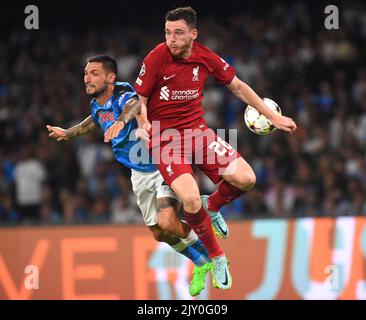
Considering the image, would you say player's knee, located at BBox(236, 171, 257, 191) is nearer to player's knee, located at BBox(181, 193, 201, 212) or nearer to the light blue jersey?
player's knee, located at BBox(181, 193, 201, 212)

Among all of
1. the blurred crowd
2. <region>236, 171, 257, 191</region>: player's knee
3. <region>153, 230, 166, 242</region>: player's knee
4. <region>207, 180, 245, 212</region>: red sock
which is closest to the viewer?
<region>236, 171, 257, 191</region>: player's knee

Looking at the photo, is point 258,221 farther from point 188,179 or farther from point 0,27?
point 0,27

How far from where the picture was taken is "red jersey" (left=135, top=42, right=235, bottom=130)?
708cm

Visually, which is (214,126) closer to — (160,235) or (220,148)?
(160,235)

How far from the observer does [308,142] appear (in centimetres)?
1074

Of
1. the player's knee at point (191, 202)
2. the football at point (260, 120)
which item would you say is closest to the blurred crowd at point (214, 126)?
the football at point (260, 120)

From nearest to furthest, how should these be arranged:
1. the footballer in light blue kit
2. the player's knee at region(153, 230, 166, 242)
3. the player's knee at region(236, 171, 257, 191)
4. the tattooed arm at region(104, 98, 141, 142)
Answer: the tattooed arm at region(104, 98, 141, 142)
the player's knee at region(236, 171, 257, 191)
the footballer in light blue kit
the player's knee at region(153, 230, 166, 242)

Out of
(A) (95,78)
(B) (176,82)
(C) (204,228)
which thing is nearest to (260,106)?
(B) (176,82)

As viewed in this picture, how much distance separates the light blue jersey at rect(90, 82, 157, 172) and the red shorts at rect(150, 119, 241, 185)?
34cm

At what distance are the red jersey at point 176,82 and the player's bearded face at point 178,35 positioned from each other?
10 centimetres

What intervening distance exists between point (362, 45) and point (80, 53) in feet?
12.1

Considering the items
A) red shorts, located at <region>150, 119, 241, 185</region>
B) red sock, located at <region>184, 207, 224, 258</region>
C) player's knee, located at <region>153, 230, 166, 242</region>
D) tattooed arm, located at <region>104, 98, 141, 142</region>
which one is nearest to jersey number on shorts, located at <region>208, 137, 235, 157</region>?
red shorts, located at <region>150, 119, 241, 185</region>

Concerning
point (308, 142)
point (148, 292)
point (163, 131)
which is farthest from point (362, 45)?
point (163, 131)

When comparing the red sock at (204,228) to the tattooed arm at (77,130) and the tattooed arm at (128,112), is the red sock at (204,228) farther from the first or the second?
the tattooed arm at (77,130)
